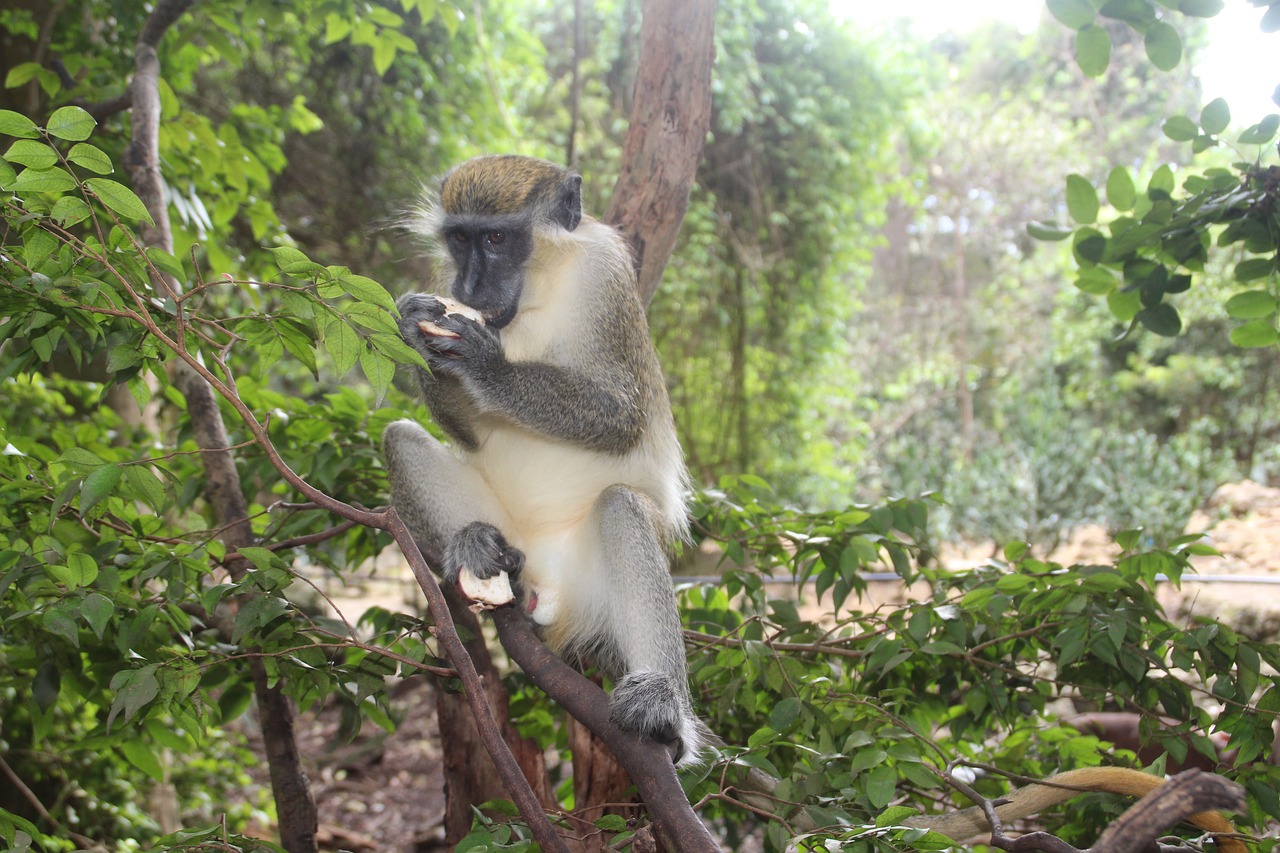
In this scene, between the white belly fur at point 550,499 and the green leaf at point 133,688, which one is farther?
the white belly fur at point 550,499

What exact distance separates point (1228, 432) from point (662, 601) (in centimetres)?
1286

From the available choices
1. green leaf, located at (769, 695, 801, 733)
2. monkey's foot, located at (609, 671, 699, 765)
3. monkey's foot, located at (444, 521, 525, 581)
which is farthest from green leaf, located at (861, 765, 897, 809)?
monkey's foot, located at (444, 521, 525, 581)

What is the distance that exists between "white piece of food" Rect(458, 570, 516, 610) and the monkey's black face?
740mm

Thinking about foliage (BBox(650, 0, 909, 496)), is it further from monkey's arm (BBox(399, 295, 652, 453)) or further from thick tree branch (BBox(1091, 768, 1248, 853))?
thick tree branch (BBox(1091, 768, 1248, 853))

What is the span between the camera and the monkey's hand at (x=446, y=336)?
8.41 feet

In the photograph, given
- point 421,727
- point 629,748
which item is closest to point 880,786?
point 629,748

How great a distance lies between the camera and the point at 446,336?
8.46 ft

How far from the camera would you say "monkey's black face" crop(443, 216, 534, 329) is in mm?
2730

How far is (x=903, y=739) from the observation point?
2148mm

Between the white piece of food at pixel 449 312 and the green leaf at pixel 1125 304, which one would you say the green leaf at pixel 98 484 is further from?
the green leaf at pixel 1125 304

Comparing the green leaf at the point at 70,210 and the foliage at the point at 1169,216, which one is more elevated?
the foliage at the point at 1169,216

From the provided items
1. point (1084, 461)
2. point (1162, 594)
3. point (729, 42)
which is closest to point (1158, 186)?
point (1162, 594)

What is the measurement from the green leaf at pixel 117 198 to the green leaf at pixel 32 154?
64 mm

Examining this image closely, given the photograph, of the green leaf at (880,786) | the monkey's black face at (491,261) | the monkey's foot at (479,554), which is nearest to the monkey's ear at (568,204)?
the monkey's black face at (491,261)
